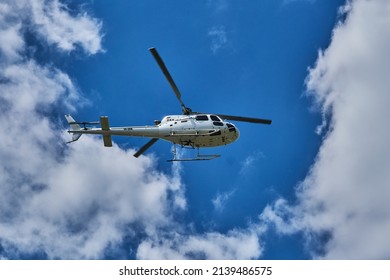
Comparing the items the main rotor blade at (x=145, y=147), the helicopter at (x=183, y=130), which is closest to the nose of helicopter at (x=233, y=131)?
the helicopter at (x=183, y=130)

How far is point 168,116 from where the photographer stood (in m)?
38.8

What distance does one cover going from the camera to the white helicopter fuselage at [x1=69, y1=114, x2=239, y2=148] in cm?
3791

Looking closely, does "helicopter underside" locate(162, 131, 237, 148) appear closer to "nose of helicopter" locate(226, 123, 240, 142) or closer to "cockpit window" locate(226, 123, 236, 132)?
"nose of helicopter" locate(226, 123, 240, 142)

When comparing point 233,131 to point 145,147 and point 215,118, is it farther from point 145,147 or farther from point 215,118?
point 145,147

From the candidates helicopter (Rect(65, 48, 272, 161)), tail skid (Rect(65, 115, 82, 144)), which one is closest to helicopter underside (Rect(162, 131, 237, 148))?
helicopter (Rect(65, 48, 272, 161))

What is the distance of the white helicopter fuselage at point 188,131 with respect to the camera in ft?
124

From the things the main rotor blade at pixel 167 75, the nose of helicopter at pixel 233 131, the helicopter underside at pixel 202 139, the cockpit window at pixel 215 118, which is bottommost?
the helicopter underside at pixel 202 139

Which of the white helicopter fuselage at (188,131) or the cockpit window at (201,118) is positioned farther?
the cockpit window at (201,118)

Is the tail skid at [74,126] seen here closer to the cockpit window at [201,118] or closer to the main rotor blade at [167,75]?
the main rotor blade at [167,75]

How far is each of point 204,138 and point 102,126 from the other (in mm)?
6827

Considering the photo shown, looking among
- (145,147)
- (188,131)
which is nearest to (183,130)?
(188,131)

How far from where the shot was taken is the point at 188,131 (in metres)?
37.9
